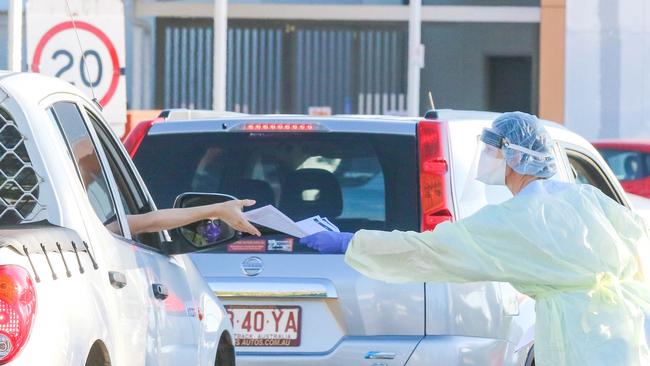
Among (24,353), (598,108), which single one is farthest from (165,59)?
(24,353)

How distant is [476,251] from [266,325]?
79.1 inches

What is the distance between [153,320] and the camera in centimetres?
467

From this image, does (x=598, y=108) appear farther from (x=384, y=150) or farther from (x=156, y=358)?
(x=156, y=358)

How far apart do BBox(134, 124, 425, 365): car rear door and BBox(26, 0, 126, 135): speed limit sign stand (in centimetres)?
319

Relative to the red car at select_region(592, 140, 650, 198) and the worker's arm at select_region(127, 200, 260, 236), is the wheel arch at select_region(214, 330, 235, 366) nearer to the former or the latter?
the worker's arm at select_region(127, 200, 260, 236)

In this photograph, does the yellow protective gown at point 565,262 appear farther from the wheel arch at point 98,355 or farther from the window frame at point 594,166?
the window frame at point 594,166

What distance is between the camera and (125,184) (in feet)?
18.0

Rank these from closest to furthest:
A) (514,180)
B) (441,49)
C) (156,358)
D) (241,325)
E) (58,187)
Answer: (58,187) < (156,358) < (514,180) < (241,325) < (441,49)

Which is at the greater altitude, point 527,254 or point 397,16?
point 397,16

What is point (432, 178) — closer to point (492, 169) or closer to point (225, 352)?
point (225, 352)

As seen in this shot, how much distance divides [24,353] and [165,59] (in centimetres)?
1879

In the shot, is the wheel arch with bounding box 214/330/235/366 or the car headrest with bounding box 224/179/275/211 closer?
the wheel arch with bounding box 214/330/235/366

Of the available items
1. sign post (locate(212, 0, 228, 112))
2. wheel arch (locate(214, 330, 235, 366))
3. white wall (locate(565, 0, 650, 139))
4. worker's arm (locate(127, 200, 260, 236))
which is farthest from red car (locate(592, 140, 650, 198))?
worker's arm (locate(127, 200, 260, 236))

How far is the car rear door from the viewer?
21.6 feet
